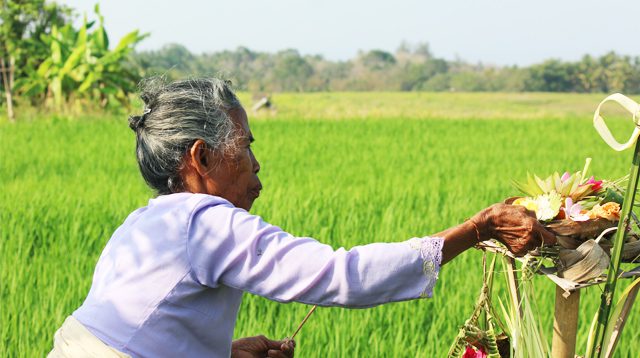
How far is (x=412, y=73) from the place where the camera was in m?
34.3

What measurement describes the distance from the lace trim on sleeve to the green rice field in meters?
1.49

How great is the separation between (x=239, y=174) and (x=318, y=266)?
299 mm

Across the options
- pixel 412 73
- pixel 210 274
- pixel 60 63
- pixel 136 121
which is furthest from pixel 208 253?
pixel 412 73

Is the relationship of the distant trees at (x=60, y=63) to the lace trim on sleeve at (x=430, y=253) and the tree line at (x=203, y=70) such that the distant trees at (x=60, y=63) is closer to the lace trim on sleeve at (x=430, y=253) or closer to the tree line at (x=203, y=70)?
the tree line at (x=203, y=70)

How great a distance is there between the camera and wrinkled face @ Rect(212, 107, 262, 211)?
165 centimetres

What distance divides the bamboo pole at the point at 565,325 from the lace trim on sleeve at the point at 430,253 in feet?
1.18

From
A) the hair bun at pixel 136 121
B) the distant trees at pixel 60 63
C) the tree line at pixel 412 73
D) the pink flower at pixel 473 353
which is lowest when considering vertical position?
the tree line at pixel 412 73

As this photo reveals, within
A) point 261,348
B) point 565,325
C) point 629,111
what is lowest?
point 261,348

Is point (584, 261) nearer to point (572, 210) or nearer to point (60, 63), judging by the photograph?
point (572, 210)

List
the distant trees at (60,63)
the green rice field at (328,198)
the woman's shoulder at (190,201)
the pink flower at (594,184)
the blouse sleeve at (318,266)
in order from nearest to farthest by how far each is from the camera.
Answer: the blouse sleeve at (318,266)
the woman's shoulder at (190,201)
the pink flower at (594,184)
the green rice field at (328,198)
the distant trees at (60,63)

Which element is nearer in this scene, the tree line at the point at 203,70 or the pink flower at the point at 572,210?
the pink flower at the point at 572,210

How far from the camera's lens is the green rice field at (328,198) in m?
3.18

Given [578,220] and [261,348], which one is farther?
[261,348]

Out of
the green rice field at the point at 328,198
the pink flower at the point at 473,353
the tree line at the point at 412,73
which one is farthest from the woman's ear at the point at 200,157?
the tree line at the point at 412,73
